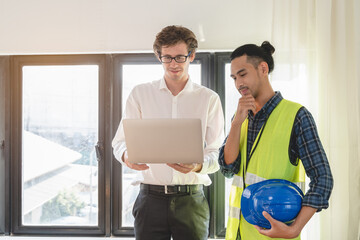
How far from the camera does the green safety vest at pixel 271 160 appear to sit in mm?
1202

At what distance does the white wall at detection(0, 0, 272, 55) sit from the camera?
7.33ft

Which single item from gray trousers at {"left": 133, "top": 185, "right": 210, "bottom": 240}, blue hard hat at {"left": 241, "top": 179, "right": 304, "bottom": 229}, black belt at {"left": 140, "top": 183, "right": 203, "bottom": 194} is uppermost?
blue hard hat at {"left": 241, "top": 179, "right": 304, "bottom": 229}

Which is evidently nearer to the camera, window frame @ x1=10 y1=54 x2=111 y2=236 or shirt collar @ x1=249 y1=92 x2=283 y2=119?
shirt collar @ x1=249 y1=92 x2=283 y2=119

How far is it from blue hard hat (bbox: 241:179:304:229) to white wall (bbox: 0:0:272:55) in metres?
1.34

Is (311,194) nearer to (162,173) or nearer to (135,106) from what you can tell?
(162,173)

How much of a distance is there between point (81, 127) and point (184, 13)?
1174 millimetres

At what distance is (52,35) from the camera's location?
235cm

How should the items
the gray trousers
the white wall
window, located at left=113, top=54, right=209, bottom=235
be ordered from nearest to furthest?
the gray trousers → the white wall → window, located at left=113, top=54, right=209, bottom=235

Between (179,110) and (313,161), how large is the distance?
0.85 metres

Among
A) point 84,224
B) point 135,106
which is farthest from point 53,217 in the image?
point 135,106

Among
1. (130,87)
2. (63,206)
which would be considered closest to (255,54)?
(130,87)

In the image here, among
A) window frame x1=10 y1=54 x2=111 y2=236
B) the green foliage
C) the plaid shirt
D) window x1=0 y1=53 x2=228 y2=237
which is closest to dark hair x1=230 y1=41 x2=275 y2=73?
the plaid shirt

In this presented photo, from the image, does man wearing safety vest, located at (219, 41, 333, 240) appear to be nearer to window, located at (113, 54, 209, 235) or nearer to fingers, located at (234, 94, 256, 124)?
fingers, located at (234, 94, 256, 124)

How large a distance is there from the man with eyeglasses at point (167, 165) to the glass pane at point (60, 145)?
73cm
